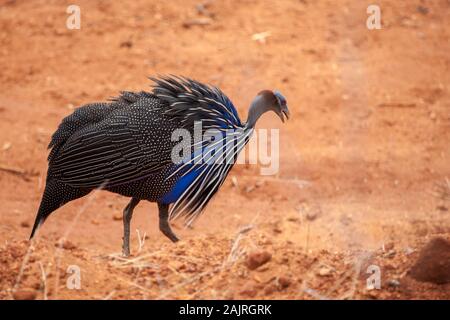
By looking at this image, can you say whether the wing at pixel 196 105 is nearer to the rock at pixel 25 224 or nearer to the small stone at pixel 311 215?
the small stone at pixel 311 215

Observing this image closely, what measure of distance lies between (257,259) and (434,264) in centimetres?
98

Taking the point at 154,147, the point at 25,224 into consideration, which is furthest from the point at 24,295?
the point at 25,224

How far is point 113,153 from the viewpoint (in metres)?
5.05

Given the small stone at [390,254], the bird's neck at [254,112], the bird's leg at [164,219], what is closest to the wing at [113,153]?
the bird's leg at [164,219]

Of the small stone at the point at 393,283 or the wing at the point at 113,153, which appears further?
the wing at the point at 113,153

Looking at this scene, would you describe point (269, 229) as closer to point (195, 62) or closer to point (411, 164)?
point (411, 164)

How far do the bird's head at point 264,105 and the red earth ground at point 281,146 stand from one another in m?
0.83

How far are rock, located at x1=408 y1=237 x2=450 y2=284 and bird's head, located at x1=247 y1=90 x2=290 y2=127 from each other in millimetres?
1492

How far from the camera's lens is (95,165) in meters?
5.11

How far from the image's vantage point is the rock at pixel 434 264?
4363mm

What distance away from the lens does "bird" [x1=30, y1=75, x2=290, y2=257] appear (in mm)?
5031

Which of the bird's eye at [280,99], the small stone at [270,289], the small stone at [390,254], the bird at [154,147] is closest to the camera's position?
the small stone at [270,289]

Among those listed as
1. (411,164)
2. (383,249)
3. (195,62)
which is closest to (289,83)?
(195,62)

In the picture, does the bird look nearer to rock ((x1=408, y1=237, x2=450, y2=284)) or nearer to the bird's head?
the bird's head
